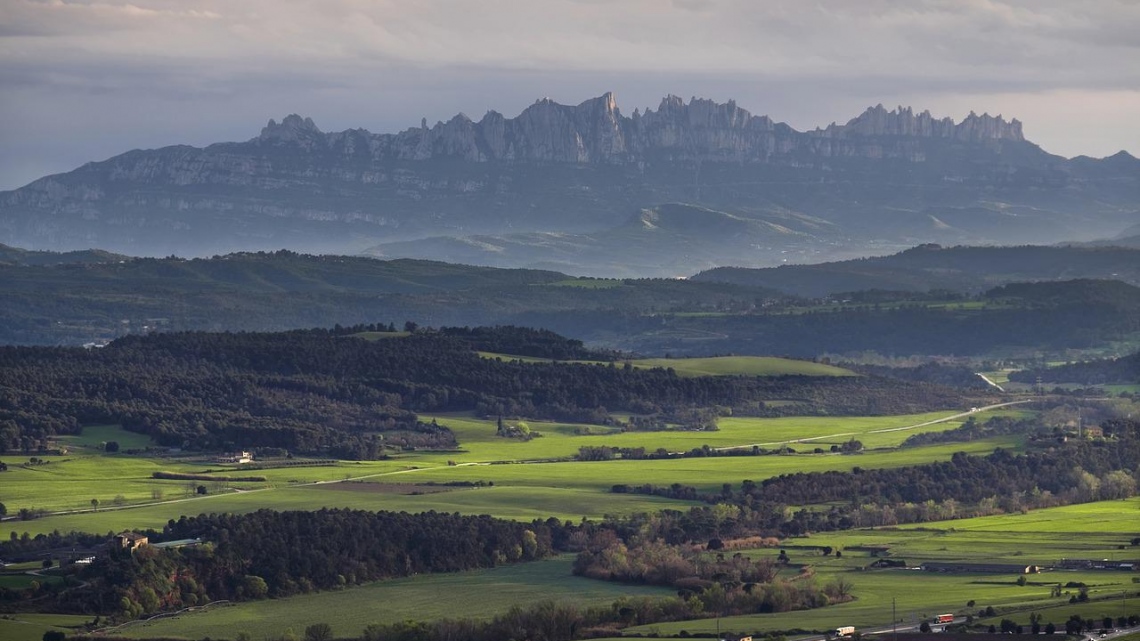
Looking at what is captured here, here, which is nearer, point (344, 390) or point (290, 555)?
point (290, 555)

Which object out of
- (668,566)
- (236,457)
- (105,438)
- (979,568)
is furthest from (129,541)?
(105,438)

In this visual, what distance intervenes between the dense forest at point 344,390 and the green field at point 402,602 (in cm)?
4181

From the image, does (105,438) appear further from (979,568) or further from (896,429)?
(979,568)

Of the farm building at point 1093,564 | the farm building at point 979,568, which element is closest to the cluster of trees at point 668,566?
the farm building at point 979,568

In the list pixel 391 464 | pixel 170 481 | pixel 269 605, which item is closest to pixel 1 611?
pixel 269 605

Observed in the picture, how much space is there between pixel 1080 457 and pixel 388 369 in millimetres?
59200

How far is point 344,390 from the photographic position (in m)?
168

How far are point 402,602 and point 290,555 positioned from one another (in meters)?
8.38

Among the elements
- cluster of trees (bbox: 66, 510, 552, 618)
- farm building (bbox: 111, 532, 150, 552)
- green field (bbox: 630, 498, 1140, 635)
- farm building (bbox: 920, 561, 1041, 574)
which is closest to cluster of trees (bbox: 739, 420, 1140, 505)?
green field (bbox: 630, 498, 1140, 635)

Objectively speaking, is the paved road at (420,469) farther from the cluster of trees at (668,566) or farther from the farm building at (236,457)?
the cluster of trees at (668,566)

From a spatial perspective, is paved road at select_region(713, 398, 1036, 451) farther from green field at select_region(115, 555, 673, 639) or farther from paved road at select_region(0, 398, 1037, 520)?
green field at select_region(115, 555, 673, 639)

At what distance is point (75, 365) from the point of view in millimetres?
167000

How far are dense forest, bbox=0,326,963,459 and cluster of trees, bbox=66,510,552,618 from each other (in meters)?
34.2

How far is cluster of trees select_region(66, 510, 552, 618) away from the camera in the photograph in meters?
96.5
